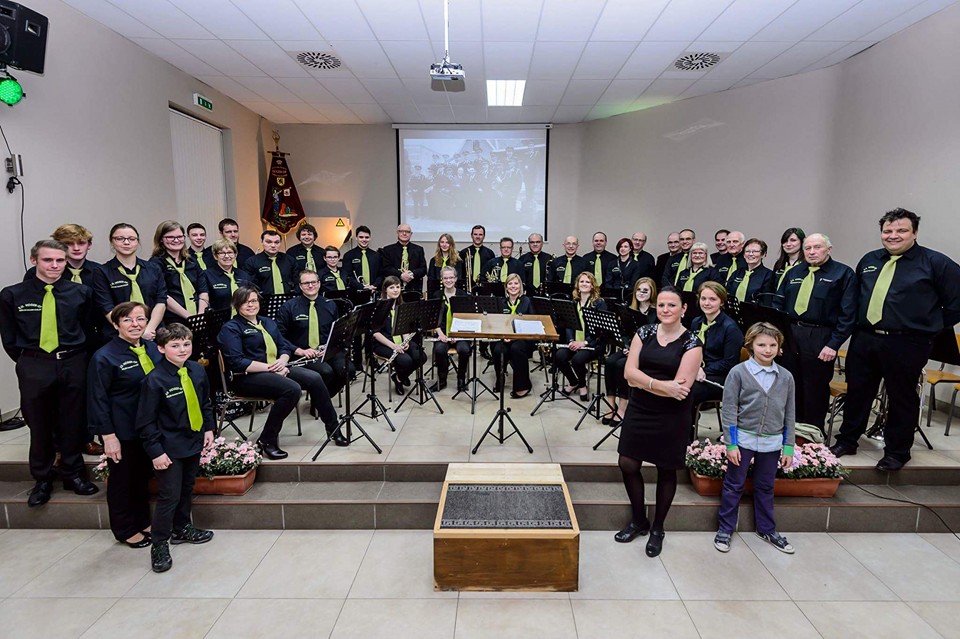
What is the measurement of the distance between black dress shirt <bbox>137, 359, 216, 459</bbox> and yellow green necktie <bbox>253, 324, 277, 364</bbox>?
1015 mm

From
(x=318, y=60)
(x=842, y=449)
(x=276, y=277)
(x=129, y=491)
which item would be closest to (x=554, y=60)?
(x=318, y=60)

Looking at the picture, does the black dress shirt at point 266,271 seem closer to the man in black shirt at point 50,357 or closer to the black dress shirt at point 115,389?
the man in black shirt at point 50,357

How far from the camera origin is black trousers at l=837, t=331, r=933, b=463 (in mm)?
3498

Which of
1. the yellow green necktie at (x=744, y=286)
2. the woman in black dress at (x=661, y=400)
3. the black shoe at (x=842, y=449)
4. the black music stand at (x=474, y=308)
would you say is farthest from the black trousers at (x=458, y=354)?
the black shoe at (x=842, y=449)

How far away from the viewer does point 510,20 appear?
4887mm

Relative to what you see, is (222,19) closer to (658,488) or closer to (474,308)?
(474,308)

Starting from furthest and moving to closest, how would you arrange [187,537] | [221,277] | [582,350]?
[582,350] → [221,277] → [187,537]

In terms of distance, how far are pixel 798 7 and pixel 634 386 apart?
3980mm

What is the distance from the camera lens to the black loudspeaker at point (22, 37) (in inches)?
150

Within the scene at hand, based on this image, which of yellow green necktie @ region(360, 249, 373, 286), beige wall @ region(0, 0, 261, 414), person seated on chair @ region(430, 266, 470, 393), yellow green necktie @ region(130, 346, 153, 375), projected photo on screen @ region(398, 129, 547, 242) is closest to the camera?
yellow green necktie @ region(130, 346, 153, 375)

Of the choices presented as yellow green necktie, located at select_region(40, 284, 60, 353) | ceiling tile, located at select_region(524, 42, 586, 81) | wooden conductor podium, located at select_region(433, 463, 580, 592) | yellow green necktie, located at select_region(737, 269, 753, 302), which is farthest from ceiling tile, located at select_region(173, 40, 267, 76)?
yellow green necktie, located at select_region(737, 269, 753, 302)

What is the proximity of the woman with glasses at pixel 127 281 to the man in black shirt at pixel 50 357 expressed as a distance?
179 mm

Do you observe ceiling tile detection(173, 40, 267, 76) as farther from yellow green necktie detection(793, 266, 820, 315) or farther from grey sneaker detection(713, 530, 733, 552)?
grey sneaker detection(713, 530, 733, 552)

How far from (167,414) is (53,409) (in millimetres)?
1101
